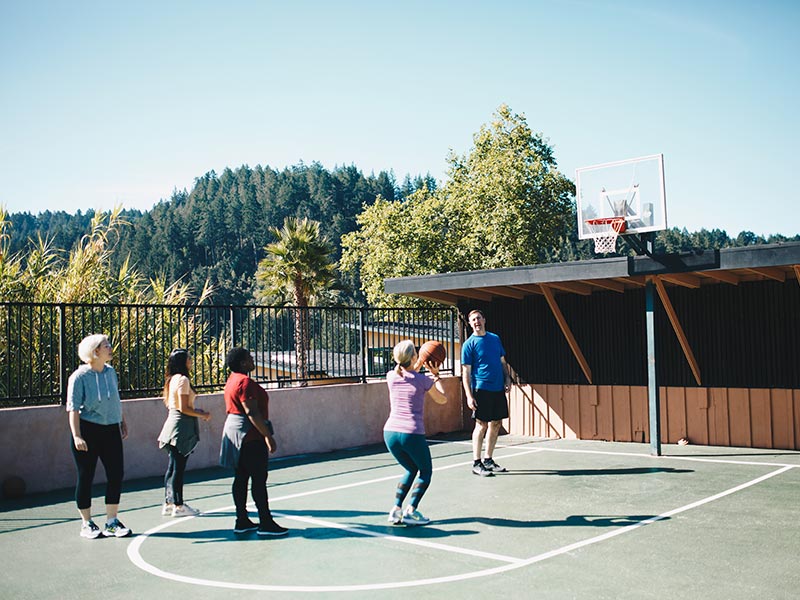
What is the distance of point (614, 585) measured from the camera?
5.07m

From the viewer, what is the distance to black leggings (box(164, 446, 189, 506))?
7.27 meters

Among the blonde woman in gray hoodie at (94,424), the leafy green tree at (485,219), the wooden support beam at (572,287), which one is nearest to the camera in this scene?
the blonde woman in gray hoodie at (94,424)

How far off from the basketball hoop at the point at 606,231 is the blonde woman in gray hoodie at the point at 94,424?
7.33 meters

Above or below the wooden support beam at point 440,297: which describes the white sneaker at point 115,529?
below

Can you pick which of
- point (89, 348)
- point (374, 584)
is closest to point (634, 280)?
point (374, 584)

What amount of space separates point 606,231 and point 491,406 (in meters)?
3.58

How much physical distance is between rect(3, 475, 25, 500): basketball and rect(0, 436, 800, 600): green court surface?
0.62 feet

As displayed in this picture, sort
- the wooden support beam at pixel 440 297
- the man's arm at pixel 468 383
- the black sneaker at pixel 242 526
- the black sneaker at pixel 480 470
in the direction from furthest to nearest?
1. the wooden support beam at pixel 440 297
2. the black sneaker at pixel 480 470
3. the man's arm at pixel 468 383
4. the black sneaker at pixel 242 526

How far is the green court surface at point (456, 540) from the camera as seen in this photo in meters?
5.18

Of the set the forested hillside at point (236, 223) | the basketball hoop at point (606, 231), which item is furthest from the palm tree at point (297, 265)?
the forested hillside at point (236, 223)

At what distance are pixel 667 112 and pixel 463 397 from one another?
8.87m

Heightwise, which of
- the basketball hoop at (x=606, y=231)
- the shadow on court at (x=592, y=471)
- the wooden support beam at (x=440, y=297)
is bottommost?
the shadow on court at (x=592, y=471)

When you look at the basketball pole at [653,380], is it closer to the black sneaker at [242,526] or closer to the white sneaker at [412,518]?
the white sneaker at [412,518]

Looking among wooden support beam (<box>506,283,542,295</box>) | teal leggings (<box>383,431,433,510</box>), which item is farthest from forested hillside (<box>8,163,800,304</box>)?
teal leggings (<box>383,431,433,510</box>)
